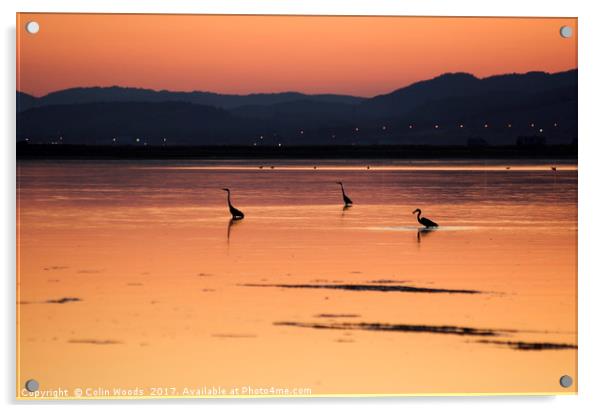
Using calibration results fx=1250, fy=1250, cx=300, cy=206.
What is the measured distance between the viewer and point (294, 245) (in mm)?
13391

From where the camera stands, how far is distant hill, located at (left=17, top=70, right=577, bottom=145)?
10.4m

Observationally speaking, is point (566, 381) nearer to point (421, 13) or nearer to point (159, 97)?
point (421, 13)

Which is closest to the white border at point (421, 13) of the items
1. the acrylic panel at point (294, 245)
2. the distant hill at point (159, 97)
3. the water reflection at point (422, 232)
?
the acrylic panel at point (294, 245)

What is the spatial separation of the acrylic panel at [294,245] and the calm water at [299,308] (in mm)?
21

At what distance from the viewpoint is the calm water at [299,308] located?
29.7 ft

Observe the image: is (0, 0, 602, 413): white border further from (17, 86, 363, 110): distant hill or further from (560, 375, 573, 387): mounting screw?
(17, 86, 363, 110): distant hill

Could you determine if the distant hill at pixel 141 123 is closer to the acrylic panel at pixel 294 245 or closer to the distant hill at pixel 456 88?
the acrylic panel at pixel 294 245

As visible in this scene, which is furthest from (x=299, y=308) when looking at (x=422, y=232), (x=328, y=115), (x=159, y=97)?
(x=422, y=232)

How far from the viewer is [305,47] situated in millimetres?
10047

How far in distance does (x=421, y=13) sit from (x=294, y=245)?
4385 millimetres

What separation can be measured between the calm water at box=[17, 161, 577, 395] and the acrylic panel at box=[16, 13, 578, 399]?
21 mm

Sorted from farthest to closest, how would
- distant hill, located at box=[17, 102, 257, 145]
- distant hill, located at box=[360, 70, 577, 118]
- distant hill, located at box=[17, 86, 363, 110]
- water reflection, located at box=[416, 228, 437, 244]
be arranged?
water reflection, located at box=[416, 228, 437, 244] < distant hill, located at box=[17, 102, 257, 145] < distant hill, located at box=[17, 86, 363, 110] < distant hill, located at box=[360, 70, 577, 118]

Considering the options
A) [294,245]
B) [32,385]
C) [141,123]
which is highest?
[141,123]

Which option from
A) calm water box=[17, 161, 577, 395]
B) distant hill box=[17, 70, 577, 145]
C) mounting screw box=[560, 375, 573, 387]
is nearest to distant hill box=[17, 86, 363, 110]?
distant hill box=[17, 70, 577, 145]
